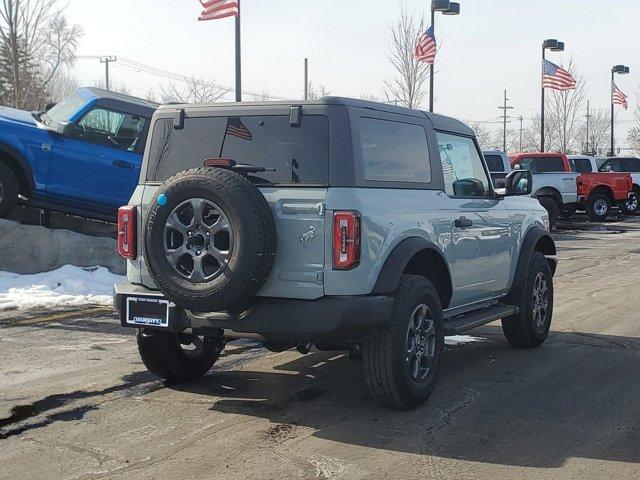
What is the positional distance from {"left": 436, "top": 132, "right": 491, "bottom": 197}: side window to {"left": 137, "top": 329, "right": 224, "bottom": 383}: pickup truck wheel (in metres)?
2.15

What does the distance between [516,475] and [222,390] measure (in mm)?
2419

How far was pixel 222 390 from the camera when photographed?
6008mm

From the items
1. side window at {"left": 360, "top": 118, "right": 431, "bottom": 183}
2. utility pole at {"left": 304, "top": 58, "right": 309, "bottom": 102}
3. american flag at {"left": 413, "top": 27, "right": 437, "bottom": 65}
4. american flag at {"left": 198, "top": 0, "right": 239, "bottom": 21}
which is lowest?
side window at {"left": 360, "top": 118, "right": 431, "bottom": 183}

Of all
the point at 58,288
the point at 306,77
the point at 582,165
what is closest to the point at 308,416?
the point at 58,288

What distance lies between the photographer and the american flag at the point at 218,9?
583 inches

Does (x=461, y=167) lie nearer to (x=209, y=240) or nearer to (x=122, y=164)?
(x=209, y=240)

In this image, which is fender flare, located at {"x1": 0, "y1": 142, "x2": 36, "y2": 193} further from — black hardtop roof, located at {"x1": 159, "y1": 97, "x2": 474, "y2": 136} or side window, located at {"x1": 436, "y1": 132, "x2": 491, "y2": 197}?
side window, located at {"x1": 436, "y1": 132, "x2": 491, "y2": 197}

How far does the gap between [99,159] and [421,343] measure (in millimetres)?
7076

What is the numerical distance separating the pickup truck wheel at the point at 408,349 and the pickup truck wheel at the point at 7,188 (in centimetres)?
721

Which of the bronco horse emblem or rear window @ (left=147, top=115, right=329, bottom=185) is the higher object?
rear window @ (left=147, top=115, right=329, bottom=185)

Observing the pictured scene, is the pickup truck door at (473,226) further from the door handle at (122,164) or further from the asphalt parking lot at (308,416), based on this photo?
the door handle at (122,164)

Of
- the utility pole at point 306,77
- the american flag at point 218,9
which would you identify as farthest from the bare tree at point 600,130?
the american flag at point 218,9

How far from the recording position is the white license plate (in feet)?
17.3

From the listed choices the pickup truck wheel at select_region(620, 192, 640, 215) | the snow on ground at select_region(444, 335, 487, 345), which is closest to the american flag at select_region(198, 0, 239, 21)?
the snow on ground at select_region(444, 335, 487, 345)
